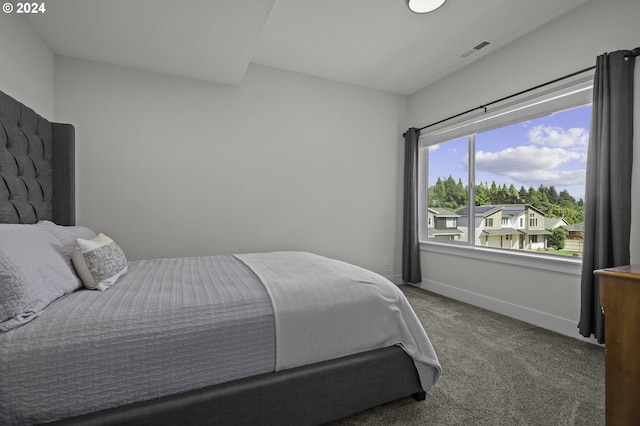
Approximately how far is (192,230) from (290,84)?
1.98 meters

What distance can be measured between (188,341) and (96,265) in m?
0.76

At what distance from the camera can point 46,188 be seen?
7.37ft

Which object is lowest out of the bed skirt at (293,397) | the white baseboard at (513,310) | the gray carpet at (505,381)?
the gray carpet at (505,381)

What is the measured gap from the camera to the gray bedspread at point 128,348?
0.97 m

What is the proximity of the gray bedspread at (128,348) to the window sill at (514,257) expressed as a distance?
2556mm

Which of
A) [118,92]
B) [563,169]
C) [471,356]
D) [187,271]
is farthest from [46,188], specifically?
[563,169]

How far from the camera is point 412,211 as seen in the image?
3973 millimetres

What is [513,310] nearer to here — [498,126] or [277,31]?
[498,126]

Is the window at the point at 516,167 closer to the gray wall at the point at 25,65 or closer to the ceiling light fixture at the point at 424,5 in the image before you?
the ceiling light fixture at the point at 424,5

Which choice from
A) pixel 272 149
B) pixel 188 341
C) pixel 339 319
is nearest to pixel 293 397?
pixel 339 319

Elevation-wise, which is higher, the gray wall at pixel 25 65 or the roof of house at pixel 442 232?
the gray wall at pixel 25 65

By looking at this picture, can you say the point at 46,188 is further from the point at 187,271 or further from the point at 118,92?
the point at 187,271

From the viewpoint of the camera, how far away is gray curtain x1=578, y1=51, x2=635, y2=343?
212 centimetres

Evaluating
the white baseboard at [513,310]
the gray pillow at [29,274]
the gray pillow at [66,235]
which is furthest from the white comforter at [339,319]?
the white baseboard at [513,310]
